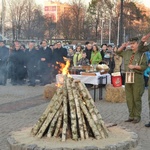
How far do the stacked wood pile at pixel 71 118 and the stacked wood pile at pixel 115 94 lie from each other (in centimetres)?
507

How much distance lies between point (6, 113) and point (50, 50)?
7.23 meters

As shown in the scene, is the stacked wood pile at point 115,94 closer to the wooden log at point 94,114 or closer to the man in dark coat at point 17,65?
the wooden log at point 94,114

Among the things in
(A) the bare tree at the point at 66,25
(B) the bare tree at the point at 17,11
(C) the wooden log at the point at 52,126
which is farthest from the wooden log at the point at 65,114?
(A) the bare tree at the point at 66,25

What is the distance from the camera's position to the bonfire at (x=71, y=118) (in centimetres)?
668

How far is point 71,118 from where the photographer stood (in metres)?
6.71

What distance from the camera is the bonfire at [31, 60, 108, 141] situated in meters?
6.68

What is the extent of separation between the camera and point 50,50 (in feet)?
55.7

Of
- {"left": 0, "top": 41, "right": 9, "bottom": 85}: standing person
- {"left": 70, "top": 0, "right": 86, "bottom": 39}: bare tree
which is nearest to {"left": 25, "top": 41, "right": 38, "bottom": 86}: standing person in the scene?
{"left": 0, "top": 41, "right": 9, "bottom": 85}: standing person

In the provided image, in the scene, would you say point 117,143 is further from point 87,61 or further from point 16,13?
point 16,13

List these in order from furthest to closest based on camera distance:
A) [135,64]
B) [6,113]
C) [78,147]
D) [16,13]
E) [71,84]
→ [16,13] < [6,113] < [135,64] < [71,84] < [78,147]

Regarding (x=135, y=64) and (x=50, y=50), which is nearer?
(x=135, y=64)

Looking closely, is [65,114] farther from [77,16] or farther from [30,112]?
[77,16]

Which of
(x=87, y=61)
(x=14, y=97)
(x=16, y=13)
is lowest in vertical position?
(x=14, y=97)

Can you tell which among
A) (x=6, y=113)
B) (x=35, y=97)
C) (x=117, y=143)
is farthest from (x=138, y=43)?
(x=35, y=97)
